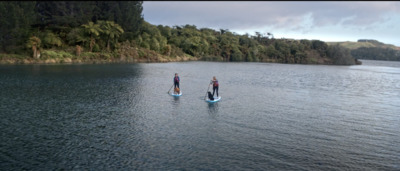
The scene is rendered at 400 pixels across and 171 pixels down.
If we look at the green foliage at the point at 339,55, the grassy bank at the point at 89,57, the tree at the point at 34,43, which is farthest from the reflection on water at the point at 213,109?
the green foliage at the point at 339,55

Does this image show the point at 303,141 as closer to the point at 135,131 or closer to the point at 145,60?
the point at 135,131

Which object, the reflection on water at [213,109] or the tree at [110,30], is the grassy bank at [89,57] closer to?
the tree at [110,30]

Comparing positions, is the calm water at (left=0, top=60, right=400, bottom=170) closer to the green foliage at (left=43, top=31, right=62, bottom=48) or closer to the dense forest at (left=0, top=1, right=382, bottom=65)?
the dense forest at (left=0, top=1, right=382, bottom=65)

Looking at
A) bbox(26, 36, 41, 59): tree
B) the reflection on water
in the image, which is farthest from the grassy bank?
the reflection on water

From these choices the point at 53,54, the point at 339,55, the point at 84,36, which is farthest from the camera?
the point at 339,55

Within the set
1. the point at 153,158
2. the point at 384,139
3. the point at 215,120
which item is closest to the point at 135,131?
the point at 153,158

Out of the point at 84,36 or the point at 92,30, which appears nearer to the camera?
the point at 92,30

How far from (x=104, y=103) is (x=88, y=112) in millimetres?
3512

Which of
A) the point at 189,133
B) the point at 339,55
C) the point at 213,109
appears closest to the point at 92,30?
the point at 213,109

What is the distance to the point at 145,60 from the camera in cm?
8525

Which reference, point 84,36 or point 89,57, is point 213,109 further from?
point 84,36

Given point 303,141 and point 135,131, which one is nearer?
point 303,141

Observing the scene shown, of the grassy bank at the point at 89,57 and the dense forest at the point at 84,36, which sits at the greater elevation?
the dense forest at the point at 84,36

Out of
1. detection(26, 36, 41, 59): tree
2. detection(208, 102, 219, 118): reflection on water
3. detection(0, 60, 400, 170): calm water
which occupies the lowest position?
detection(0, 60, 400, 170): calm water
